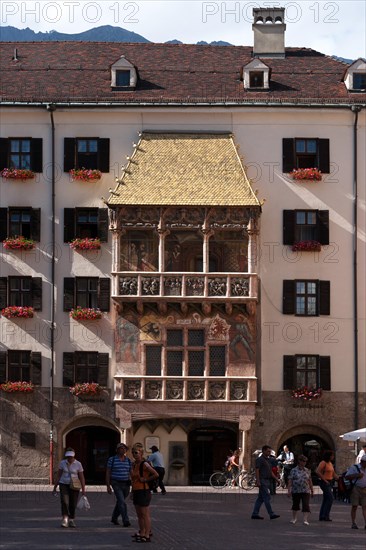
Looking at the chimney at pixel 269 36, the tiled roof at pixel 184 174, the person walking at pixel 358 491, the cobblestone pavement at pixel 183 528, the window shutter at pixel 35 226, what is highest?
the chimney at pixel 269 36

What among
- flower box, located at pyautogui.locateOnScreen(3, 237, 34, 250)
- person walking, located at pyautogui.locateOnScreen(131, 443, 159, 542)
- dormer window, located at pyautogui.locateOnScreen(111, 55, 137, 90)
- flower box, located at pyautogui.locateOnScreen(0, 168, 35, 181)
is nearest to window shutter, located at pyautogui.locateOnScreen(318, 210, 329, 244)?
dormer window, located at pyautogui.locateOnScreen(111, 55, 137, 90)

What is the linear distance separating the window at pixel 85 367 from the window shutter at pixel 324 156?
11.3 metres

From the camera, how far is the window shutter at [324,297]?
55031 mm

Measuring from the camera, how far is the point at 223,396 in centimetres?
5378

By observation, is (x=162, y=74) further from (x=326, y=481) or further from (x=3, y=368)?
(x=326, y=481)

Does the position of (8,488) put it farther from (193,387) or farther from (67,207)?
(67,207)

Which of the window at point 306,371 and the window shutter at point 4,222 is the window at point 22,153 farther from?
the window at point 306,371

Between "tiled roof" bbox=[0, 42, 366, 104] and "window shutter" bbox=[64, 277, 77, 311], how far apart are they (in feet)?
23.7

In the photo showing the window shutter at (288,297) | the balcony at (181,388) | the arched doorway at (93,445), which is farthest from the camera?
the arched doorway at (93,445)

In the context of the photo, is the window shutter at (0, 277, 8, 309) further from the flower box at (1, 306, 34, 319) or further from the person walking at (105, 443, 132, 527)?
the person walking at (105, 443, 132, 527)

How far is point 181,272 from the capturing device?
53.9 meters

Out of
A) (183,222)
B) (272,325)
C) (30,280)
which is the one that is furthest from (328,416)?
(30,280)

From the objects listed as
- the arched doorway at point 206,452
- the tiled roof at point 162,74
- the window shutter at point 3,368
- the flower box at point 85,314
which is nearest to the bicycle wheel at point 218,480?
the arched doorway at point 206,452

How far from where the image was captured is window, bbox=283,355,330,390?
180 ft
